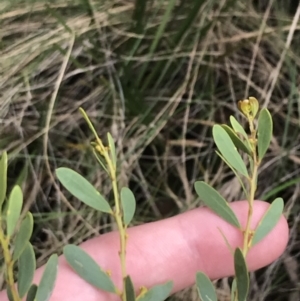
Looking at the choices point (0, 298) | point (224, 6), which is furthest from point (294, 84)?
point (0, 298)

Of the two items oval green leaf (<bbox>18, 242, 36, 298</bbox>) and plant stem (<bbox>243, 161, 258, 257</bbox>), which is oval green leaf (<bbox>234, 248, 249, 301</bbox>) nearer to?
plant stem (<bbox>243, 161, 258, 257</bbox>)

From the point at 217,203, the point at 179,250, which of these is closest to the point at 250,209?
the point at 217,203

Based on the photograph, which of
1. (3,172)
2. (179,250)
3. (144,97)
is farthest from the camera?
(144,97)

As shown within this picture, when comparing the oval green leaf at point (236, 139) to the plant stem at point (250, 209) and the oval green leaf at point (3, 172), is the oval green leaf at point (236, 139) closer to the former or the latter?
the plant stem at point (250, 209)

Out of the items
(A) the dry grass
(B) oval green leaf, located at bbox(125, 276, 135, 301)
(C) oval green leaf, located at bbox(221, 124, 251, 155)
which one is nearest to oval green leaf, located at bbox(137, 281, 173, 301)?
(B) oval green leaf, located at bbox(125, 276, 135, 301)

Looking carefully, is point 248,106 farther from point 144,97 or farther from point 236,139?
point 144,97

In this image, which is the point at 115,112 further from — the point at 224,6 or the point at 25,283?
the point at 25,283
